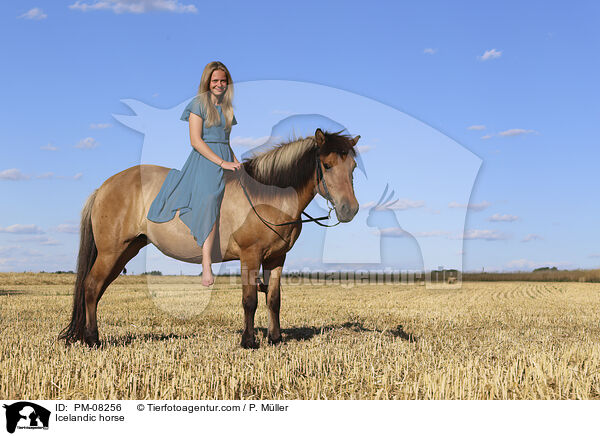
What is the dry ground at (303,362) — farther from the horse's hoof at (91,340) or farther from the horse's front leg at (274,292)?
the horse's front leg at (274,292)

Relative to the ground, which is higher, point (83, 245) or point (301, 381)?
point (83, 245)

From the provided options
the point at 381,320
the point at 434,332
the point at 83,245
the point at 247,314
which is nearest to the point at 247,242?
the point at 247,314

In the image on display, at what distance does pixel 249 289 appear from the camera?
6367mm

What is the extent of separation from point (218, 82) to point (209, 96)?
22cm

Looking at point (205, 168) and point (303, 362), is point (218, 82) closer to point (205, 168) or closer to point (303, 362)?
point (205, 168)

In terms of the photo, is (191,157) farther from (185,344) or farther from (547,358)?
(547,358)

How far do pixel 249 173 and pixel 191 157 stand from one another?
83 cm

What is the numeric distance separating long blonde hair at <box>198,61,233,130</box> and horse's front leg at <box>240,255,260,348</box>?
6.19ft

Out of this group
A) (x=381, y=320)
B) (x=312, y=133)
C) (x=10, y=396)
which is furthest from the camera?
(x=381, y=320)

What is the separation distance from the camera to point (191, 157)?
6496 millimetres
